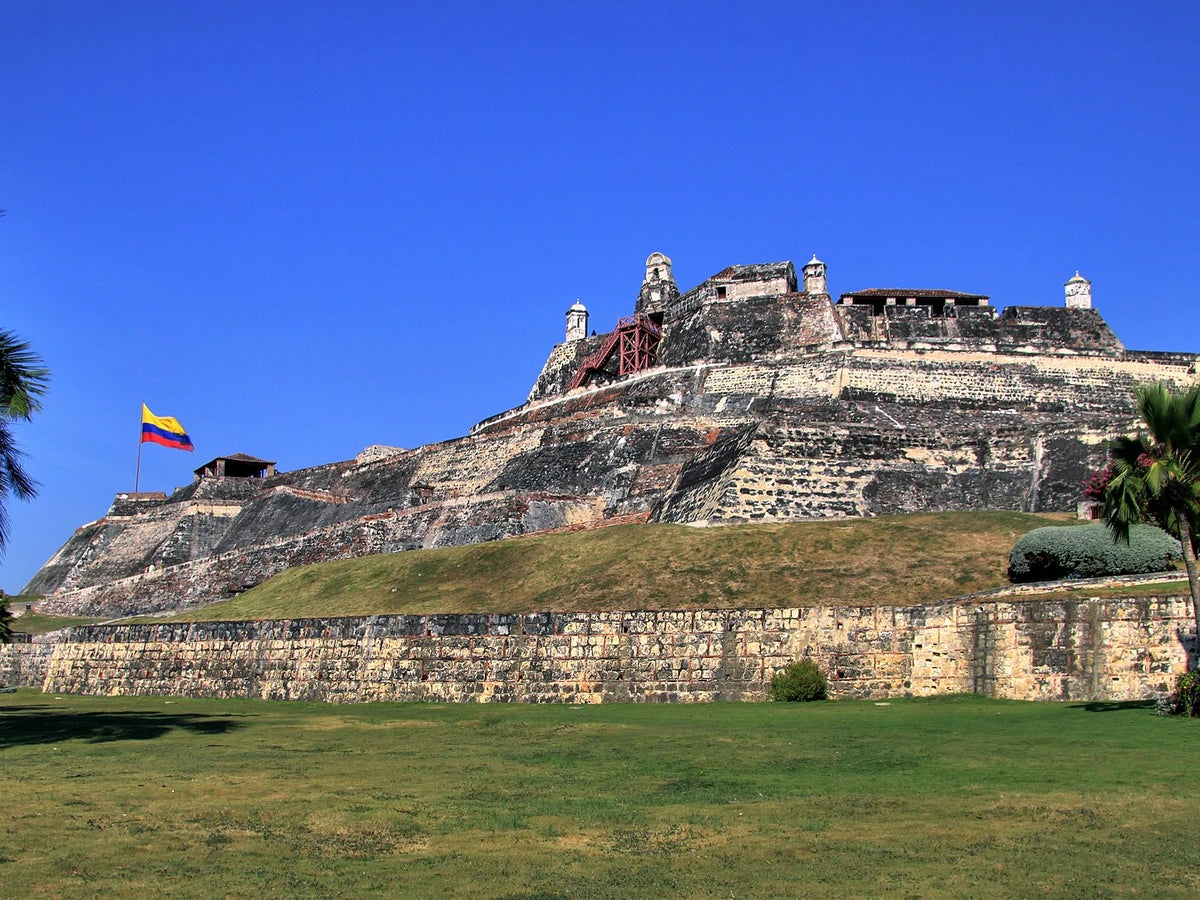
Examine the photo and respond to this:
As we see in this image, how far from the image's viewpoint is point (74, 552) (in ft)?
205

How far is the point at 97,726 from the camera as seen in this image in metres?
18.4

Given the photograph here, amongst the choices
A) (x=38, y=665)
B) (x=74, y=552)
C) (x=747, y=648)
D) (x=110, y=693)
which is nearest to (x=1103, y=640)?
(x=747, y=648)

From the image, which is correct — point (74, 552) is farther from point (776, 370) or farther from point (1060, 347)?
point (1060, 347)

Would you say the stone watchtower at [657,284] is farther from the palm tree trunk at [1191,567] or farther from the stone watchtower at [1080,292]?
the palm tree trunk at [1191,567]

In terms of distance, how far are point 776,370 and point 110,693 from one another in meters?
25.4

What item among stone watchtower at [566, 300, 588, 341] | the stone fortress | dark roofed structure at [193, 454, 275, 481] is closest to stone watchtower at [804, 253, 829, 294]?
the stone fortress

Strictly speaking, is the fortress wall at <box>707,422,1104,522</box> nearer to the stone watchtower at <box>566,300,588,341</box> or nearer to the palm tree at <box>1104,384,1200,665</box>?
the palm tree at <box>1104,384,1200,665</box>

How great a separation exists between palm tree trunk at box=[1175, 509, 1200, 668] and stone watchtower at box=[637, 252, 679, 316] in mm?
41793

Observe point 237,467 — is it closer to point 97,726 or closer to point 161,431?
point 161,431

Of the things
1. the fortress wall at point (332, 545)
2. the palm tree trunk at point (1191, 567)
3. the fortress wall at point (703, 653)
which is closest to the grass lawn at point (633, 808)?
the fortress wall at point (703, 653)

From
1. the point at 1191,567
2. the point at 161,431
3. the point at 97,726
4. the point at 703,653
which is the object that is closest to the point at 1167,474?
the point at 1191,567

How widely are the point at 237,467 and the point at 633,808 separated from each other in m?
58.2

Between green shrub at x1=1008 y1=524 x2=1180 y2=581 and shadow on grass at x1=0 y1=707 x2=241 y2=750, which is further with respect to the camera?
green shrub at x1=1008 y1=524 x2=1180 y2=581

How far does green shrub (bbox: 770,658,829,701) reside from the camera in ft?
61.2
